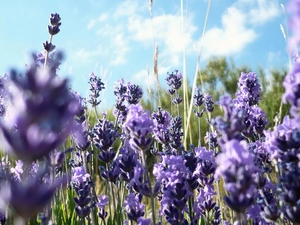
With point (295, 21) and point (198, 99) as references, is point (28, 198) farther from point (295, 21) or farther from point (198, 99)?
point (198, 99)

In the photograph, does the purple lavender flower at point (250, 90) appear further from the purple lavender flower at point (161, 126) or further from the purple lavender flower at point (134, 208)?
the purple lavender flower at point (134, 208)

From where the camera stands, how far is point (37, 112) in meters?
0.69

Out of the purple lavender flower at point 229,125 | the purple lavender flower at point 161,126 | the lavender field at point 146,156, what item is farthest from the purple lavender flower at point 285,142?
the purple lavender flower at point 161,126

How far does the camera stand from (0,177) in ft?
7.23

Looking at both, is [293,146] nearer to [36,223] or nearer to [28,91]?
[28,91]

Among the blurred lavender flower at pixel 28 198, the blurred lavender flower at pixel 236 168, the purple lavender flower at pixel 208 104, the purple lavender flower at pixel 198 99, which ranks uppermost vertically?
the purple lavender flower at pixel 198 99

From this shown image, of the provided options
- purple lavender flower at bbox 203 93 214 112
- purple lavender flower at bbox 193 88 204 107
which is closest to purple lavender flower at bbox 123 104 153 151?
purple lavender flower at bbox 203 93 214 112

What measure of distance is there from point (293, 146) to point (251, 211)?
562mm

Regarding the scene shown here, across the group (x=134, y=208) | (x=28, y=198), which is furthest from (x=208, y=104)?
(x=28, y=198)

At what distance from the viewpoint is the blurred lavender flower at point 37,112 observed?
0.70 meters

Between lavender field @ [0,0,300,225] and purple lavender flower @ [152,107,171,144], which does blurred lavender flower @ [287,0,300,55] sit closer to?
lavender field @ [0,0,300,225]

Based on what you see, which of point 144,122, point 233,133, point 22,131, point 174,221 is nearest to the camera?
point 22,131

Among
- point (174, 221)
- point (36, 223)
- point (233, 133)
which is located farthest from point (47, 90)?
point (36, 223)

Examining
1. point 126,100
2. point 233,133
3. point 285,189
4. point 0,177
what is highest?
point 126,100
